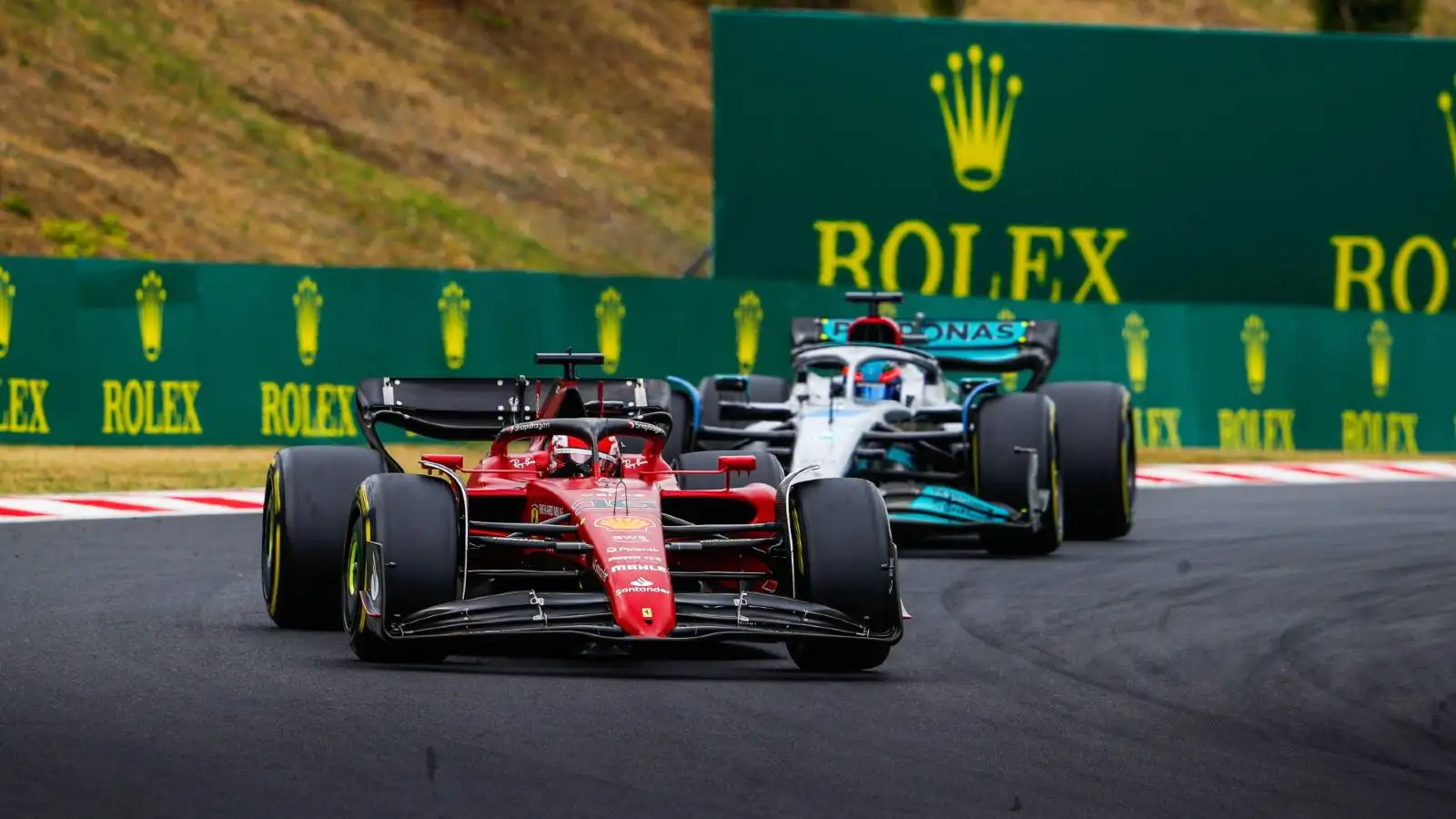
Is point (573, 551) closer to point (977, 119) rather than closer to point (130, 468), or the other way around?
point (130, 468)

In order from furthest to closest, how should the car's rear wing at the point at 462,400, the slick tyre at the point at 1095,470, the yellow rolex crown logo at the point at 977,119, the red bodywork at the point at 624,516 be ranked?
the yellow rolex crown logo at the point at 977,119 < the slick tyre at the point at 1095,470 < the car's rear wing at the point at 462,400 < the red bodywork at the point at 624,516

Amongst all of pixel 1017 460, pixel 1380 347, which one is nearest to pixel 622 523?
pixel 1017 460

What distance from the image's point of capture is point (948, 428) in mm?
16188

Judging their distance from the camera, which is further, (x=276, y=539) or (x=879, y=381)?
(x=879, y=381)

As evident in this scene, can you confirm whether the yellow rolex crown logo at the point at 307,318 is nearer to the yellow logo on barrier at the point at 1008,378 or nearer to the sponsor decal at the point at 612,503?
the yellow logo on barrier at the point at 1008,378

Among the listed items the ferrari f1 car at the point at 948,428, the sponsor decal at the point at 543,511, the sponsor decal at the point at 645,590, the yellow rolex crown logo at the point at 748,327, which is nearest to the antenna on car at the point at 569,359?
the sponsor decal at the point at 543,511

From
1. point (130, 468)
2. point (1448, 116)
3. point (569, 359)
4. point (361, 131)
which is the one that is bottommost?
point (130, 468)

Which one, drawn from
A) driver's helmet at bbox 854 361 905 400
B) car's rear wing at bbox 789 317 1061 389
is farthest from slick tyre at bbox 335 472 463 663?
car's rear wing at bbox 789 317 1061 389

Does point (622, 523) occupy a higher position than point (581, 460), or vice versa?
point (581, 460)

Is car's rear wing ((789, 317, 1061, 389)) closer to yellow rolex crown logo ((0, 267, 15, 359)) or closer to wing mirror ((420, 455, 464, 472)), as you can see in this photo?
yellow rolex crown logo ((0, 267, 15, 359))

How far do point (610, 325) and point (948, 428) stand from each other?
699cm

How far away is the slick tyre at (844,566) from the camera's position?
9.59m

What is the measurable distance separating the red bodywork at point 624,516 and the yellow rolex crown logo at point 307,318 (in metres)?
10.2

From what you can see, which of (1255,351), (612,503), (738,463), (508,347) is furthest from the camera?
(1255,351)
